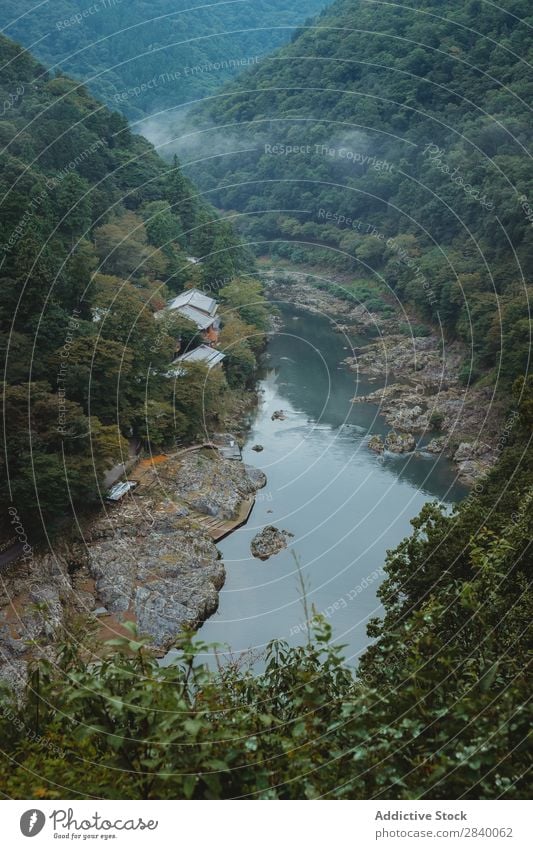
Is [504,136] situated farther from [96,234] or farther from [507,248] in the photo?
[96,234]

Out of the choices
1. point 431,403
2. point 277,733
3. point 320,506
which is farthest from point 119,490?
point 277,733

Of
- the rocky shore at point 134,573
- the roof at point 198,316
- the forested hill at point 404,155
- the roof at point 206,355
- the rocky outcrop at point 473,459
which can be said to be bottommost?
the rocky shore at point 134,573

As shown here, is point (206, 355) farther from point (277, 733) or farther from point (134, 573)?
point (277, 733)

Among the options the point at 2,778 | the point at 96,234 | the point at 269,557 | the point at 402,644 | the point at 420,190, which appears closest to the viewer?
the point at 2,778

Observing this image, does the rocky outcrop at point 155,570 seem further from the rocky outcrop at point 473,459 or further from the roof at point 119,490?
the rocky outcrop at point 473,459

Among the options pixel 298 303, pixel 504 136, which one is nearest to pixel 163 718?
pixel 298 303

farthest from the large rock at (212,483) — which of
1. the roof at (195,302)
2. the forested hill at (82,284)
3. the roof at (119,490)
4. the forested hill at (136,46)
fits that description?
the forested hill at (136,46)

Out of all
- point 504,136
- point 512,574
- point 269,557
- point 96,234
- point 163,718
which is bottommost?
point 163,718
